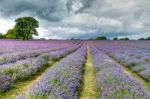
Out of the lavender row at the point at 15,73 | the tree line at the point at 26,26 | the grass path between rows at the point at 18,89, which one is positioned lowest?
the grass path between rows at the point at 18,89

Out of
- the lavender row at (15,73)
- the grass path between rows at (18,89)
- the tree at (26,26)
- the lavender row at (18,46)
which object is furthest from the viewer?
the tree at (26,26)

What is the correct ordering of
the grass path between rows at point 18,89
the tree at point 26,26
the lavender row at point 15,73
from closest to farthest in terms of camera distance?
1. the grass path between rows at point 18,89
2. the lavender row at point 15,73
3. the tree at point 26,26

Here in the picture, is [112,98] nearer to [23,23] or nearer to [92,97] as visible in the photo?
[92,97]

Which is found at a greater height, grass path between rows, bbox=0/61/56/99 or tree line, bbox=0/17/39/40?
tree line, bbox=0/17/39/40

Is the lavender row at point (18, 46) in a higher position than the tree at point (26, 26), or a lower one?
lower

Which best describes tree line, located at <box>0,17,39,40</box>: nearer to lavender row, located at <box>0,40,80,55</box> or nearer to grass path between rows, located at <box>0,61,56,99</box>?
lavender row, located at <box>0,40,80,55</box>

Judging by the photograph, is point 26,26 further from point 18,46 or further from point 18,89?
point 18,89

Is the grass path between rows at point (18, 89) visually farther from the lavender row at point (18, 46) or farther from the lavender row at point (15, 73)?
the lavender row at point (18, 46)

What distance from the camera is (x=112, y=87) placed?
8.09m

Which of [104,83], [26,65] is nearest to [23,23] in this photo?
[26,65]

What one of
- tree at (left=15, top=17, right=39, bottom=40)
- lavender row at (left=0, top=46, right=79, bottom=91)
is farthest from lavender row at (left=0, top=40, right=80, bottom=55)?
tree at (left=15, top=17, right=39, bottom=40)

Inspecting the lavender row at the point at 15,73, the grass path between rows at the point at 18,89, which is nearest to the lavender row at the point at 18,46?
the lavender row at the point at 15,73

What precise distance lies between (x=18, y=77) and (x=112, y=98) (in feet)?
15.9

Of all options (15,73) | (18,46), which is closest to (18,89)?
(15,73)
